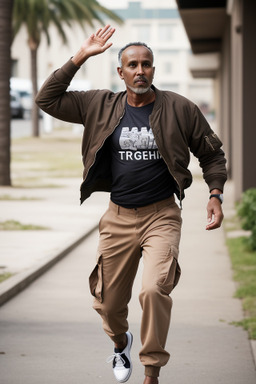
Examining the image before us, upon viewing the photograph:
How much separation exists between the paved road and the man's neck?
179cm

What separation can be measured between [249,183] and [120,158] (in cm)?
1162

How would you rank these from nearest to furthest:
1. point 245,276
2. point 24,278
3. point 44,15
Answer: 1. point 24,278
2. point 245,276
3. point 44,15

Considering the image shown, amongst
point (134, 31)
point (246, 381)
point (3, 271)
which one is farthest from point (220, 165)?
point (134, 31)

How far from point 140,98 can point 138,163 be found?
39 cm

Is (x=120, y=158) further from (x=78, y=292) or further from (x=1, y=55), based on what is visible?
(x=1, y=55)

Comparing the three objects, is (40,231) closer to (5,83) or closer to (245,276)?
(245,276)

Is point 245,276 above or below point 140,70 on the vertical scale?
below

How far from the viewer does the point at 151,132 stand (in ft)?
17.7

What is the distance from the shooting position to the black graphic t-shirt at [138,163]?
5.41 m

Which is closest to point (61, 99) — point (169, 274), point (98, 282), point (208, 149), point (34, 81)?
point (208, 149)

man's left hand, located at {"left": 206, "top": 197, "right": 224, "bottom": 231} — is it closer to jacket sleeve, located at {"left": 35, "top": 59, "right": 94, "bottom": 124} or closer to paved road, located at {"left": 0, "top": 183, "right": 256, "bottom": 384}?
jacket sleeve, located at {"left": 35, "top": 59, "right": 94, "bottom": 124}

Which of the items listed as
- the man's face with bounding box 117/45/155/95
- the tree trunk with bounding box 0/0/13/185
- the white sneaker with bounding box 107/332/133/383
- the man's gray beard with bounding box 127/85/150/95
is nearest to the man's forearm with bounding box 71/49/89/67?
the man's face with bounding box 117/45/155/95

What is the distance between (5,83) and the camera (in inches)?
875

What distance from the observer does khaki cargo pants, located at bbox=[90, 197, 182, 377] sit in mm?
5227
